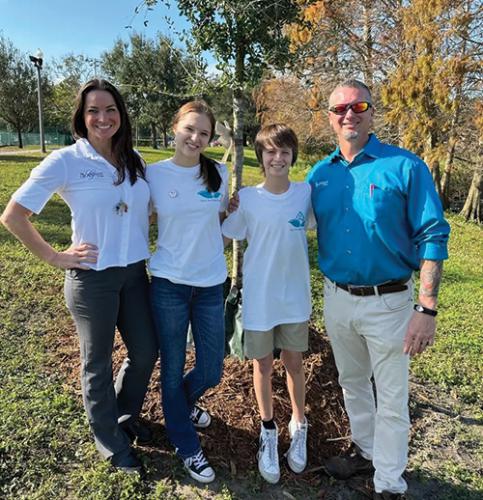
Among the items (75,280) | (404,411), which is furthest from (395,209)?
(75,280)

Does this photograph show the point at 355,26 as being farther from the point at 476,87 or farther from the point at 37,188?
the point at 37,188

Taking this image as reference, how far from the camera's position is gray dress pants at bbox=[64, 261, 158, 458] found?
2.41 m

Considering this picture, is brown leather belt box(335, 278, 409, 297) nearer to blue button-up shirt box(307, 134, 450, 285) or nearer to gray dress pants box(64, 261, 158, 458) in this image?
blue button-up shirt box(307, 134, 450, 285)

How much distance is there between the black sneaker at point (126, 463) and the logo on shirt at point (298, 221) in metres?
1.76

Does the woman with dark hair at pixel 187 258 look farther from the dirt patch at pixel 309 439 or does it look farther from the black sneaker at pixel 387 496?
the black sneaker at pixel 387 496

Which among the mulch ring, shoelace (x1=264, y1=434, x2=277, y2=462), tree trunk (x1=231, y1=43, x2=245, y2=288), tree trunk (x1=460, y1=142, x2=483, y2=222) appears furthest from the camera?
tree trunk (x1=460, y1=142, x2=483, y2=222)

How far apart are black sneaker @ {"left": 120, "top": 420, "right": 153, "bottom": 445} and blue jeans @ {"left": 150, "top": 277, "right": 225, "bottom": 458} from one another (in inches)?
11.5

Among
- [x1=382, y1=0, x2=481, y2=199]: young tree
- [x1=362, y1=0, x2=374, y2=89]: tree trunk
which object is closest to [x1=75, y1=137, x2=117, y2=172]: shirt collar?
[x1=382, y1=0, x2=481, y2=199]: young tree

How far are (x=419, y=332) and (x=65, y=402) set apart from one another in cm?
263

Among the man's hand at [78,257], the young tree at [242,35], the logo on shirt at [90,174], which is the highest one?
the young tree at [242,35]

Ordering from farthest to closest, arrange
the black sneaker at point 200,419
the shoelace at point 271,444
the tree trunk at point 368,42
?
the tree trunk at point 368,42
the black sneaker at point 200,419
the shoelace at point 271,444

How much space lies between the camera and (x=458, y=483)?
112 inches

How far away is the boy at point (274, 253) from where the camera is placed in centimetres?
255

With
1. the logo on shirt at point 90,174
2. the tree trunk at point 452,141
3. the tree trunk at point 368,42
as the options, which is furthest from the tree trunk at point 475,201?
the logo on shirt at point 90,174
